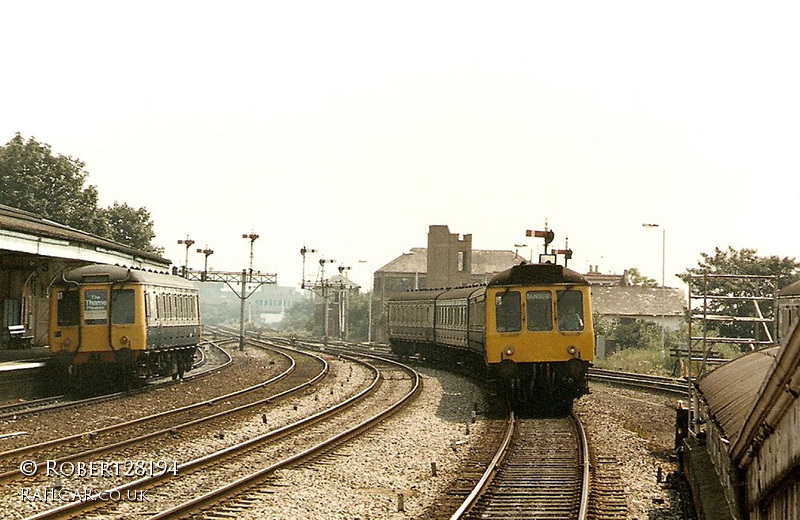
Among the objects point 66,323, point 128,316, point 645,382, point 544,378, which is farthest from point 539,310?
point 66,323

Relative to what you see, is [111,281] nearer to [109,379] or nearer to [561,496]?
[109,379]

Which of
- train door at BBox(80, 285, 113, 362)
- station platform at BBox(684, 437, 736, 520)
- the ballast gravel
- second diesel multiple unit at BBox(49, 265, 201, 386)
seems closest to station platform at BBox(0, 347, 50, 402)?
second diesel multiple unit at BBox(49, 265, 201, 386)

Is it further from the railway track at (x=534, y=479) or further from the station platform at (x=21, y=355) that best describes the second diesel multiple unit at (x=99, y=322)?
the railway track at (x=534, y=479)

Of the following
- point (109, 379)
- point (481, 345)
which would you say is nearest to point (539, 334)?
point (481, 345)

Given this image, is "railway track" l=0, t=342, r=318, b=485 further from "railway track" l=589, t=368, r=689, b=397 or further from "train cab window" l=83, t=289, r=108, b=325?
"railway track" l=589, t=368, r=689, b=397

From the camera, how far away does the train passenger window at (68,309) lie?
21828mm

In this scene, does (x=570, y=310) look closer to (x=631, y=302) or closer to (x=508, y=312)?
(x=508, y=312)

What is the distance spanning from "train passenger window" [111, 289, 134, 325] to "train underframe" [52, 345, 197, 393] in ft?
2.36

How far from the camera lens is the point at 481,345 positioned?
21.7 m

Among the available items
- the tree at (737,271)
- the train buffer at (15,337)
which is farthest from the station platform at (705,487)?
the tree at (737,271)

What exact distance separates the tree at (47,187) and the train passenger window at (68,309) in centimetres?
3332

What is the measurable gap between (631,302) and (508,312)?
47603 mm

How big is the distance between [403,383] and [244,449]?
1411 centimetres

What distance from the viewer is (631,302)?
64875mm
